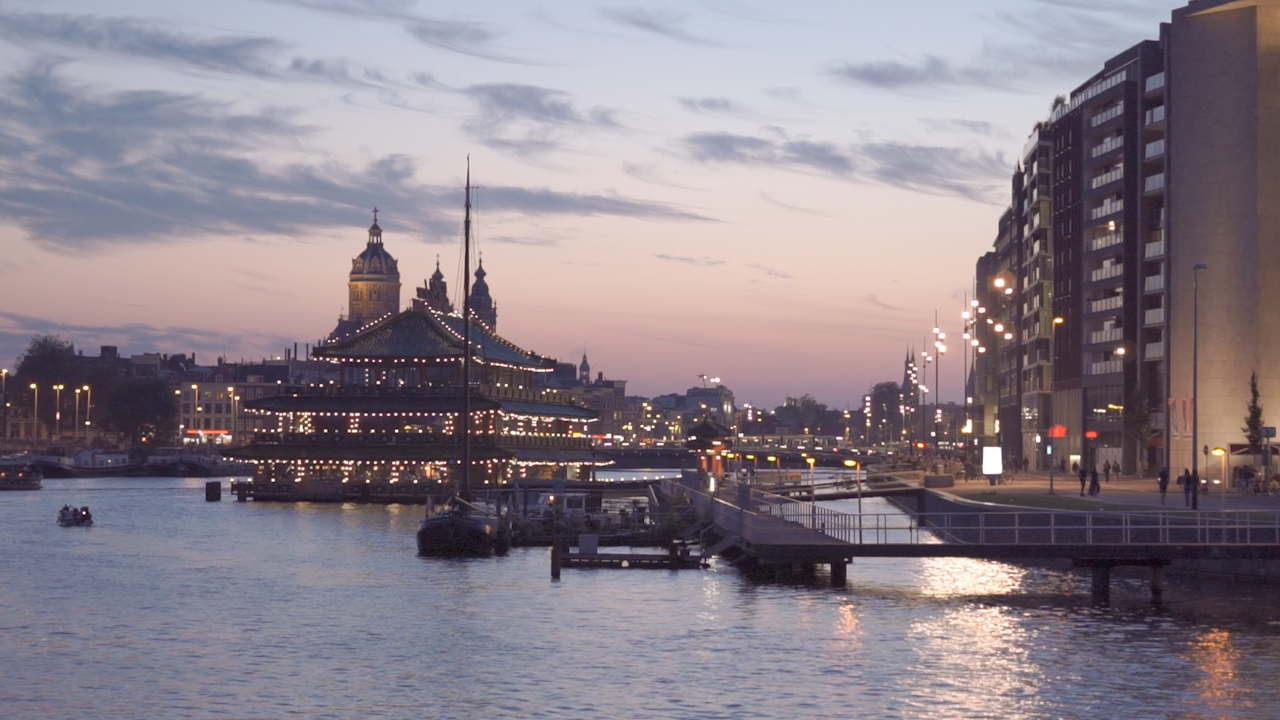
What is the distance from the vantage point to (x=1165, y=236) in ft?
408

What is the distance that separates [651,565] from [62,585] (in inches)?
1005

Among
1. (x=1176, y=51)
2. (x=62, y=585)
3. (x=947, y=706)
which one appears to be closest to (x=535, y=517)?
(x=62, y=585)

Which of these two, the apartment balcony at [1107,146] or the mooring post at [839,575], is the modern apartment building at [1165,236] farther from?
the mooring post at [839,575]

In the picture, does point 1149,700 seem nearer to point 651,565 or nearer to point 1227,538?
point 1227,538

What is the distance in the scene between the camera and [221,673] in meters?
46.6

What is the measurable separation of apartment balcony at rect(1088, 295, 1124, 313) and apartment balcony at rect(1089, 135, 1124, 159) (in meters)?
12.3

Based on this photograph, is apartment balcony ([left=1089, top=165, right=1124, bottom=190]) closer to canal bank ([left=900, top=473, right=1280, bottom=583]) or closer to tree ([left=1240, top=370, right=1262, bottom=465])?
tree ([left=1240, top=370, right=1262, bottom=465])

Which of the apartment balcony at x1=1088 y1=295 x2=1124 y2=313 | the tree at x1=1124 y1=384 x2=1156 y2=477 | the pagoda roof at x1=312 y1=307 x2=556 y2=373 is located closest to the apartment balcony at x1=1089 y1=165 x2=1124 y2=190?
the apartment balcony at x1=1088 y1=295 x2=1124 y2=313

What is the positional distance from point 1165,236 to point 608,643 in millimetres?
85582

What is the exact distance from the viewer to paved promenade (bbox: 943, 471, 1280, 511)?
270ft

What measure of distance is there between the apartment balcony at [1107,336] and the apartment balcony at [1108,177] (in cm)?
1247

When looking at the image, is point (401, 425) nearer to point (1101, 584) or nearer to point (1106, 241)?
point (1106, 241)

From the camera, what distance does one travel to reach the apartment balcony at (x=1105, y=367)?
440 ft

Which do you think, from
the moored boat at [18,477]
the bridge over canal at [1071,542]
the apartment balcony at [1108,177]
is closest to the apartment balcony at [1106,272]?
the apartment balcony at [1108,177]
